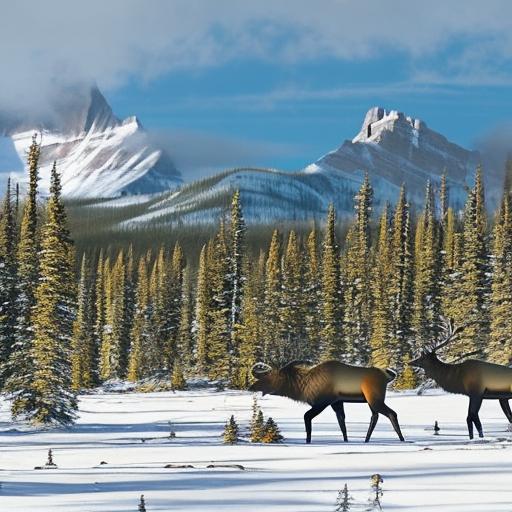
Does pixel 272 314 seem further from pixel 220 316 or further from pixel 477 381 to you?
pixel 477 381

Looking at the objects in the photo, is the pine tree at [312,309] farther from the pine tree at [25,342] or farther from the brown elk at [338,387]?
the brown elk at [338,387]

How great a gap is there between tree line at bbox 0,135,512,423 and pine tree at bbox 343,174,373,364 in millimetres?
130

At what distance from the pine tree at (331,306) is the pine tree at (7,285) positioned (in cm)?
2544

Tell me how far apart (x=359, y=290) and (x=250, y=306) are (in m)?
10.6

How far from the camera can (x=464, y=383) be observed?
782 inches

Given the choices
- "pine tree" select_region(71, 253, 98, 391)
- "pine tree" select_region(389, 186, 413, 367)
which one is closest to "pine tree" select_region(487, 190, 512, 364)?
"pine tree" select_region(389, 186, 413, 367)

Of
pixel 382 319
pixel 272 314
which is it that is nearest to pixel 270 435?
pixel 382 319

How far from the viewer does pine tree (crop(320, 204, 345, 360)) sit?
71.4 m

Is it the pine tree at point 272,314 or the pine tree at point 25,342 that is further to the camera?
the pine tree at point 272,314

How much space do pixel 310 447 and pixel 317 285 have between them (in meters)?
60.6

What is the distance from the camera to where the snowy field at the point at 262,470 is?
10375 mm

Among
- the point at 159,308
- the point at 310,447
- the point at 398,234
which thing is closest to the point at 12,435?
the point at 310,447

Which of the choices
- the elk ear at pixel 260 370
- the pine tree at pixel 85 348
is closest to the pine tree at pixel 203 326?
the pine tree at pixel 85 348

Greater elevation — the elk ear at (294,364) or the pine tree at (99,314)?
the pine tree at (99,314)
